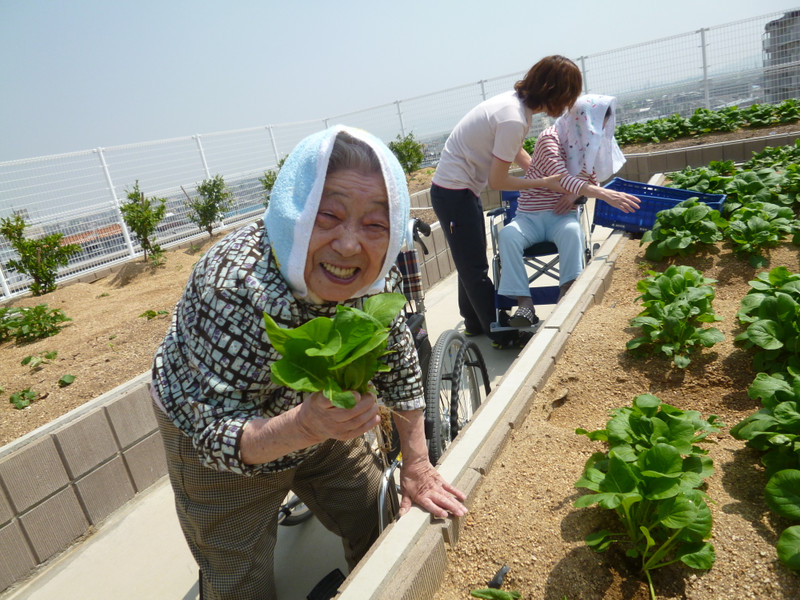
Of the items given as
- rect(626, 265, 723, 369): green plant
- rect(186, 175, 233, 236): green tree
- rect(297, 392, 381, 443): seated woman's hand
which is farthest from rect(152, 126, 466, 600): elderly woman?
rect(186, 175, 233, 236): green tree

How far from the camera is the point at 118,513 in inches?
111

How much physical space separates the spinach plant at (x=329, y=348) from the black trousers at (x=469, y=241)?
2764 millimetres

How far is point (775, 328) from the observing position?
2.01m

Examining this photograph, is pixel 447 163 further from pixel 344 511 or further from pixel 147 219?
pixel 147 219

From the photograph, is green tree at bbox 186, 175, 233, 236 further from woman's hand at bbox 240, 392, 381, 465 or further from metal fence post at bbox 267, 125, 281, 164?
woman's hand at bbox 240, 392, 381, 465

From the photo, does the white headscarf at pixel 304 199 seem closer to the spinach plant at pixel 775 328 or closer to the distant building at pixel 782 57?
the spinach plant at pixel 775 328

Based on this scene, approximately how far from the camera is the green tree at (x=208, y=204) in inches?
340

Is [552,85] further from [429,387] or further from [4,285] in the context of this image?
[4,285]

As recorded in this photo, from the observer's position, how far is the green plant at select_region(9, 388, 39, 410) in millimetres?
3064

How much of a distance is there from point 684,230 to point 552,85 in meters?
1.19

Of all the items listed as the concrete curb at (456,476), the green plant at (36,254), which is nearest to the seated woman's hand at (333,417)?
the concrete curb at (456,476)

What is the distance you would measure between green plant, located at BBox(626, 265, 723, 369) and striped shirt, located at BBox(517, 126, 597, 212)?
1308mm

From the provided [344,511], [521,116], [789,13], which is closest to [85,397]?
[344,511]

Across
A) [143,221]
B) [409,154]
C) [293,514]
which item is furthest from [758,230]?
[409,154]
